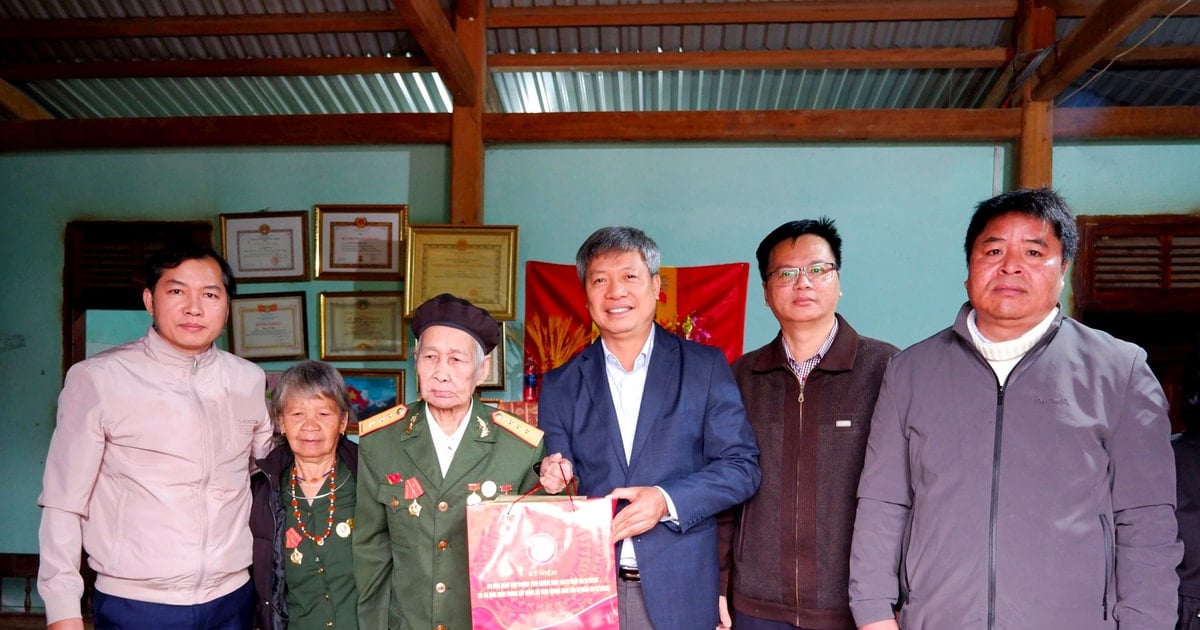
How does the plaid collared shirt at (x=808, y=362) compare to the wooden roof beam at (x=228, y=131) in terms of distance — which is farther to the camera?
the wooden roof beam at (x=228, y=131)

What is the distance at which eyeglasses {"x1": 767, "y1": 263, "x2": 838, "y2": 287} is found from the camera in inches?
84.0

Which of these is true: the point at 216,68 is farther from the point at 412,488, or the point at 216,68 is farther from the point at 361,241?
the point at 412,488

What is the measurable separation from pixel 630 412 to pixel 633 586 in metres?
0.46

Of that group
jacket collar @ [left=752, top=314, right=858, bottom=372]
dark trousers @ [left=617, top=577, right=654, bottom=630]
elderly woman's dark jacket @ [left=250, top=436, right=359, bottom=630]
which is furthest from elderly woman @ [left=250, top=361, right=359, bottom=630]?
jacket collar @ [left=752, top=314, right=858, bottom=372]

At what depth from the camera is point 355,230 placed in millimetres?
4652

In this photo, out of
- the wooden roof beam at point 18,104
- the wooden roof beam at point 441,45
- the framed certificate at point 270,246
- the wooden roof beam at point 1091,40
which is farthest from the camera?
the wooden roof beam at point 18,104

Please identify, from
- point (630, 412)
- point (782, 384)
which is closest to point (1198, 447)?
point (782, 384)

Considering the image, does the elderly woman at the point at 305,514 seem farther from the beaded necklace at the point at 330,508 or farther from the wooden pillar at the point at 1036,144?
A: the wooden pillar at the point at 1036,144

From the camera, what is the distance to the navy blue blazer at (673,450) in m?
1.91

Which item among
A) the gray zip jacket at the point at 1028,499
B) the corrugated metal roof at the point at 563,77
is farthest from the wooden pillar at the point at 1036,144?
the gray zip jacket at the point at 1028,499

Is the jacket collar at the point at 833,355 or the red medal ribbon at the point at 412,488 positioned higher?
the jacket collar at the point at 833,355

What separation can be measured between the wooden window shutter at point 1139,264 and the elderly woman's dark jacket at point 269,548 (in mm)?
4221

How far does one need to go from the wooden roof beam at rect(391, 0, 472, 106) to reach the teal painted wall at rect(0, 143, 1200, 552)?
42 cm

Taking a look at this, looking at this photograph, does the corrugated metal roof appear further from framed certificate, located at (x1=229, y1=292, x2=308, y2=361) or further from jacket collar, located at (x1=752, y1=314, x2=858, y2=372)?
jacket collar, located at (x1=752, y1=314, x2=858, y2=372)
